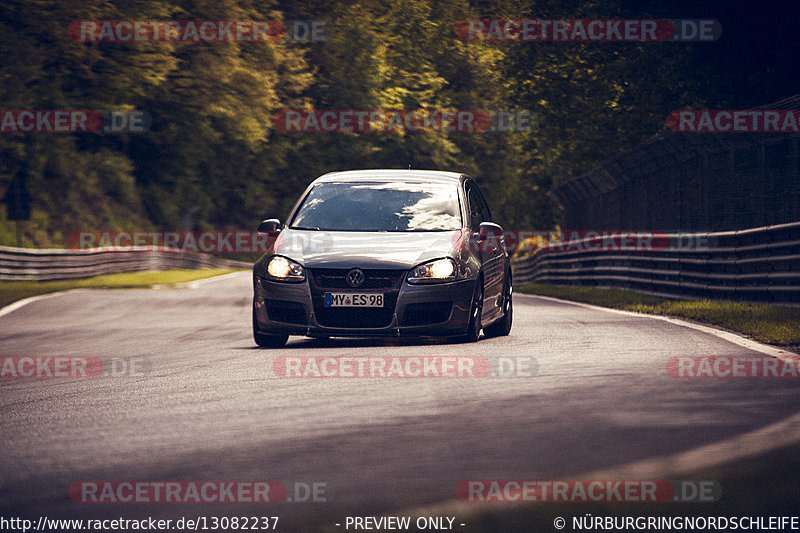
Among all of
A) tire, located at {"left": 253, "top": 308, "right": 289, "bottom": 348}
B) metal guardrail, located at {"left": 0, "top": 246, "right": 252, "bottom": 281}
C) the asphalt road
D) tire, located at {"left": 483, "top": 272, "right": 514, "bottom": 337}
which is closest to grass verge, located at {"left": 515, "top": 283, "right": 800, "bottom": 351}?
the asphalt road

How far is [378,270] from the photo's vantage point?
11.6m

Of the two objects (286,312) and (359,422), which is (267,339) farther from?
(359,422)

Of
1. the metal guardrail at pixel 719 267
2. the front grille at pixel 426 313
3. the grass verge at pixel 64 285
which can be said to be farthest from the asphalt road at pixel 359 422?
the grass verge at pixel 64 285

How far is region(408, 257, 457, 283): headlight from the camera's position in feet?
38.1

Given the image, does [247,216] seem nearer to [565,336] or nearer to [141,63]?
[141,63]

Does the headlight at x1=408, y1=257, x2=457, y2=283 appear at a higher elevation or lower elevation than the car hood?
lower

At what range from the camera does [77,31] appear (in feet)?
132

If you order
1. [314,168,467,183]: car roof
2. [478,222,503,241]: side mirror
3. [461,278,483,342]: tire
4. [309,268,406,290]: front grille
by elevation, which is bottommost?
[461,278,483,342]: tire

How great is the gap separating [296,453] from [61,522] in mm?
1638

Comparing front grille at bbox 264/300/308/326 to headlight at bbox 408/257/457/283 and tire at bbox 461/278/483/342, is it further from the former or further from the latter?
tire at bbox 461/278/483/342

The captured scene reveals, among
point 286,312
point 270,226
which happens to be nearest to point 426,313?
point 286,312

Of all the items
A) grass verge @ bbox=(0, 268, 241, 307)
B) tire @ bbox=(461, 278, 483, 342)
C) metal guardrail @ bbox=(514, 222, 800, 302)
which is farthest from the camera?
grass verge @ bbox=(0, 268, 241, 307)

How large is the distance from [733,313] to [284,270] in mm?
6007

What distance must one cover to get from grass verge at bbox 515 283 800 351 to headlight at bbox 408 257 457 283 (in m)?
3.03
